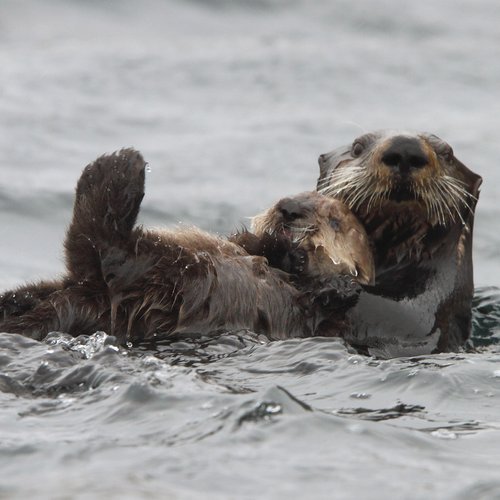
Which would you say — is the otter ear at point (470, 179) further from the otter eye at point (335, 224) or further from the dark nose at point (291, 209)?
the dark nose at point (291, 209)

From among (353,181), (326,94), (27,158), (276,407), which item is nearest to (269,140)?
(326,94)

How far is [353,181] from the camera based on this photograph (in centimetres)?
567

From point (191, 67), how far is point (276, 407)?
10.2m

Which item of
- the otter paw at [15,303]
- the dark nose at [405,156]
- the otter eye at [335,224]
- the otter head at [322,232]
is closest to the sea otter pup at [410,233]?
the dark nose at [405,156]

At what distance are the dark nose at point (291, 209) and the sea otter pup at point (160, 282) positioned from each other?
8cm

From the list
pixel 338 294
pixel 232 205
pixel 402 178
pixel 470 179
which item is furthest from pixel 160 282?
pixel 232 205

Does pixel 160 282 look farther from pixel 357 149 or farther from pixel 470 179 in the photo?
pixel 470 179

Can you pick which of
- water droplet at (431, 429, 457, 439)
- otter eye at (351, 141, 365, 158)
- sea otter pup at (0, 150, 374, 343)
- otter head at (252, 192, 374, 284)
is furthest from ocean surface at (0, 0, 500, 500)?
otter eye at (351, 141, 365, 158)

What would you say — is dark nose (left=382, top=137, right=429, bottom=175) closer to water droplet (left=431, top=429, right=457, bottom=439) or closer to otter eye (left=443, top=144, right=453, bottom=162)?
otter eye (left=443, top=144, right=453, bottom=162)

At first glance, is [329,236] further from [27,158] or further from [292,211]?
[27,158]

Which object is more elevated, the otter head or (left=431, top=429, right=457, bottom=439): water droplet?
the otter head

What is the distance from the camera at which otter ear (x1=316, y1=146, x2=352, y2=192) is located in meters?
5.98

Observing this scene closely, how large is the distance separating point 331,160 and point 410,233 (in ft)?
2.05

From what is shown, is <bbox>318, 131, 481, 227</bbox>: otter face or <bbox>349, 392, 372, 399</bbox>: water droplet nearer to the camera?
<bbox>349, 392, 372, 399</bbox>: water droplet
